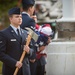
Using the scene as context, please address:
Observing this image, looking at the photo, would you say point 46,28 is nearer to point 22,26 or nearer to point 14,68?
point 22,26

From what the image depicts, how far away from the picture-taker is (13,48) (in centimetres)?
849

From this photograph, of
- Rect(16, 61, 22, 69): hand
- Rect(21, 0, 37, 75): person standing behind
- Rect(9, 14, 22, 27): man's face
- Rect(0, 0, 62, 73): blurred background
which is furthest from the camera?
Rect(0, 0, 62, 73): blurred background

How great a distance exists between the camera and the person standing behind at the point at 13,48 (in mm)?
8445

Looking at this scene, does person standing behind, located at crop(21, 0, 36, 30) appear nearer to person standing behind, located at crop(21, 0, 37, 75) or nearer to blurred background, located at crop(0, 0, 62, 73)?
person standing behind, located at crop(21, 0, 37, 75)

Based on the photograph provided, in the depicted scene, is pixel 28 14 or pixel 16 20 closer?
pixel 16 20

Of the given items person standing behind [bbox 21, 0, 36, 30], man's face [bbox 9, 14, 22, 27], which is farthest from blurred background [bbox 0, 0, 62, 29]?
man's face [bbox 9, 14, 22, 27]

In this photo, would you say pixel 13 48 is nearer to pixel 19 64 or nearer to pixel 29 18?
pixel 19 64

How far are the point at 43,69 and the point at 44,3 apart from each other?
19248 millimetres

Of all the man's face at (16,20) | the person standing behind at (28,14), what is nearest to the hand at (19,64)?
the man's face at (16,20)

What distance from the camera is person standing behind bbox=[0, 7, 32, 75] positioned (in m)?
8.45

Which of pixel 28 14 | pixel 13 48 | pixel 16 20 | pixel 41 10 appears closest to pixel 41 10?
pixel 41 10

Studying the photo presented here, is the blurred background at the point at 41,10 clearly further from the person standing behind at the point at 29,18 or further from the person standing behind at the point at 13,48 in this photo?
the person standing behind at the point at 13,48

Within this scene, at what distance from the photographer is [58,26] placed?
10305 mm

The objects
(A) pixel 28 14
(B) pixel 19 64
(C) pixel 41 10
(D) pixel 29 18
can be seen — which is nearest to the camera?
(B) pixel 19 64
